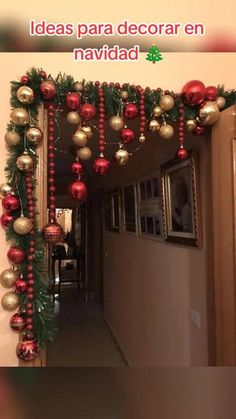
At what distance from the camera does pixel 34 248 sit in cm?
112

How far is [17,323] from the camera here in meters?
1.10

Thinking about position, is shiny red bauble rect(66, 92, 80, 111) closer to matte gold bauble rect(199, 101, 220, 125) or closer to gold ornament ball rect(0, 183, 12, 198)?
gold ornament ball rect(0, 183, 12, 198)

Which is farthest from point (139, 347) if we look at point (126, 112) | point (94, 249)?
point (94, 249)

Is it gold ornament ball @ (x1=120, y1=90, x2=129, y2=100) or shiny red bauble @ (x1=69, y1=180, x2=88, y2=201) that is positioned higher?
gold ornament ball @ (x1=120, y1=90, x2=129, y2=100)

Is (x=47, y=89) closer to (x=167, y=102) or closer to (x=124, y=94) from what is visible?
(x=124, y=94)

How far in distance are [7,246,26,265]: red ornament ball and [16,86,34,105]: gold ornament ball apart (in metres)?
0.53

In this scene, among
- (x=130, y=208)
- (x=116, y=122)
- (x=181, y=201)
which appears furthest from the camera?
(x=130, y=208)

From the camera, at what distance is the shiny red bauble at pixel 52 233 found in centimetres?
112

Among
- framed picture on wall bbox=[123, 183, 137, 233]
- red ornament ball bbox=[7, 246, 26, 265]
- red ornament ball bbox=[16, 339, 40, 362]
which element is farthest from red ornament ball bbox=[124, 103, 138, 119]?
framed picture on wall bbox=[123, 183, 137, 233]

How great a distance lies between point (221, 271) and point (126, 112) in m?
0.71

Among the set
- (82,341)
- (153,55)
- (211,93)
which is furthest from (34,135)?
(82,341)

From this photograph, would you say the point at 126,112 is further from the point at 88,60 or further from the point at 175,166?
the point at 175,166

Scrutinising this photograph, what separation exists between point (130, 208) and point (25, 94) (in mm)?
2041

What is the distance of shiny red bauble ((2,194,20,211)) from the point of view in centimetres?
109
